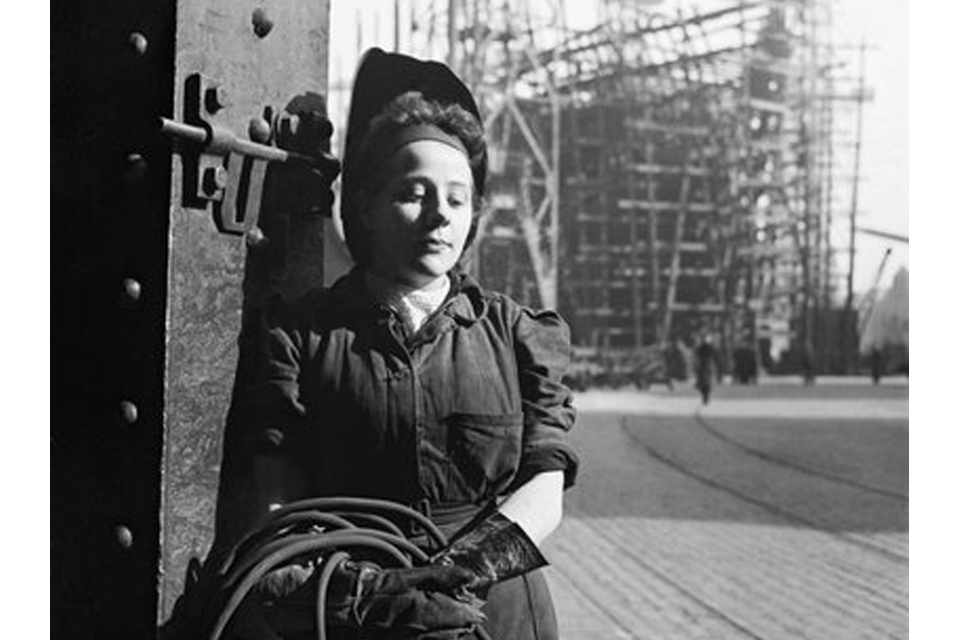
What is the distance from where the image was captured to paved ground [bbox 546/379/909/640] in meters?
2.58

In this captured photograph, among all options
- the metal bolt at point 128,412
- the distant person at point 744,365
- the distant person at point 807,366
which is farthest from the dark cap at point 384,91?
the distant person at point 807,366

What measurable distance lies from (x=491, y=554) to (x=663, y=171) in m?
0.99


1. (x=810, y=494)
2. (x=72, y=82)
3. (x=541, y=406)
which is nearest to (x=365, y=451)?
(x=541, y=406)

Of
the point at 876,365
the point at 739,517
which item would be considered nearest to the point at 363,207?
the point at 739,517

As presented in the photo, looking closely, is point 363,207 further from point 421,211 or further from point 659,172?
point 659,172

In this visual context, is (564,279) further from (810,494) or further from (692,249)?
(810,494)

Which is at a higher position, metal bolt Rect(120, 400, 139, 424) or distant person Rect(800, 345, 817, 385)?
distant person Rect(800, 345, 817, 385)

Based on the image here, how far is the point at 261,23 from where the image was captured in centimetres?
233

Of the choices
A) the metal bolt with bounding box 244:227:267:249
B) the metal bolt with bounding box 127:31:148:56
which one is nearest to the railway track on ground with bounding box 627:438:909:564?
the metal bolt with bounding box 244:227:267:249

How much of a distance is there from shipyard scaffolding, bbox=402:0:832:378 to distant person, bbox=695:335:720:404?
0.08 ft

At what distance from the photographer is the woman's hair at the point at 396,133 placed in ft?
7.51

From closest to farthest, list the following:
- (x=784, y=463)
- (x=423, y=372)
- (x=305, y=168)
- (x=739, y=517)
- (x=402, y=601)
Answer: (x=402, y=601), (x=423, y=372), (x=305, y=168), (x=739, y=517), (x=784, y=463)

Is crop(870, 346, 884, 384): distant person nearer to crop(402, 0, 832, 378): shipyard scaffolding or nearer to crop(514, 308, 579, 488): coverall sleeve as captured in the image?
crop(402, 0, 832, 378): shipyard scaffolding

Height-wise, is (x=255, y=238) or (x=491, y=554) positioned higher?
(x=255, y=238)
